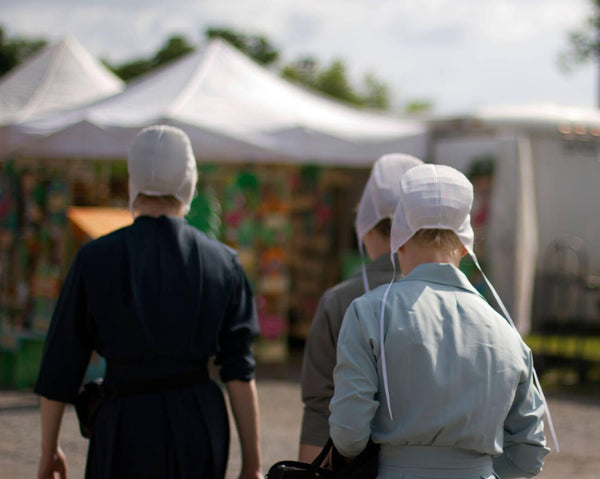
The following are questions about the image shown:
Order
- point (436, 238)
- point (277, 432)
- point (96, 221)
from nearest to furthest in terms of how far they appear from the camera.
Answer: point (436, 238) → point (277, 432) → point (96, 221)

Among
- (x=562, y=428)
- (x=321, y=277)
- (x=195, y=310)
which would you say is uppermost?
(x=195, y=310)

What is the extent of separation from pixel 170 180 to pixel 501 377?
113 cm

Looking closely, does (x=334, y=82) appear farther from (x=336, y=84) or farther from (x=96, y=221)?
(x=96, y=221)

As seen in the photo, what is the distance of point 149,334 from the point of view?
94.2 inches

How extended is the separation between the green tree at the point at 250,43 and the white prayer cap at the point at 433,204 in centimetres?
4245

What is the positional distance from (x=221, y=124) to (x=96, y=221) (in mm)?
1775

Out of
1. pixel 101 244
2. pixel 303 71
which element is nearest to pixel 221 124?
pixel 101 244

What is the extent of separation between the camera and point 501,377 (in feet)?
6.58

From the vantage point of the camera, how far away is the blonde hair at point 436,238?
209cm

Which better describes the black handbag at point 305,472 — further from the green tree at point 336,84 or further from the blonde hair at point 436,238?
the green tree at point 336,84

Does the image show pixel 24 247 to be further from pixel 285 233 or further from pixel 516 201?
pixel 516 201

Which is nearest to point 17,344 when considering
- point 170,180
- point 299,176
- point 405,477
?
point 299,176

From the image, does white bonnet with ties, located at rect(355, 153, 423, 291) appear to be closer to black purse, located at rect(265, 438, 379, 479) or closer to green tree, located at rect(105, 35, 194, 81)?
black purse, located at rect(265, 438, 379, 479)

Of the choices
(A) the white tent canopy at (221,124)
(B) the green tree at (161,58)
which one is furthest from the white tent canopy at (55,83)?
(B) the green tree at (161,58)
